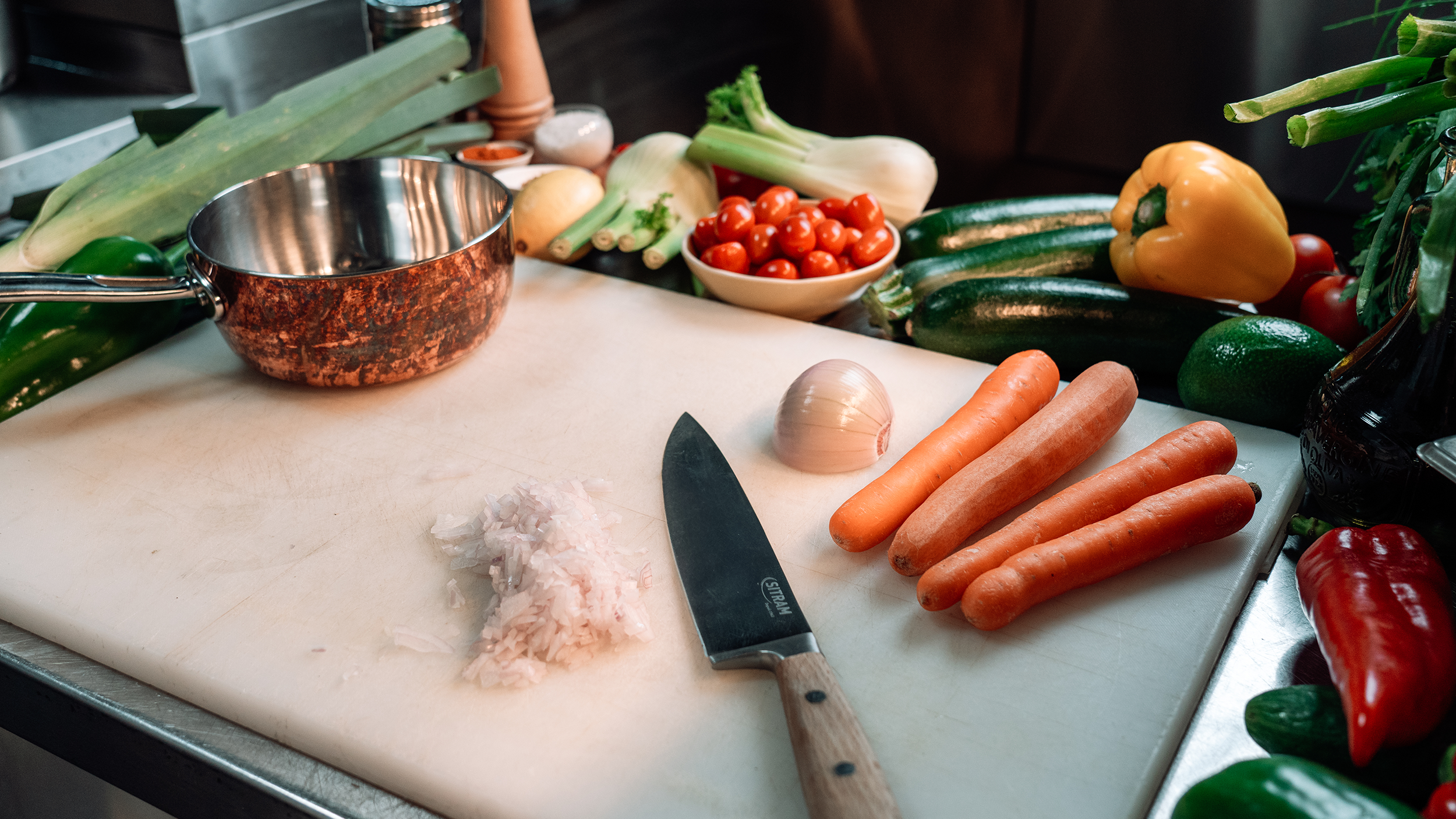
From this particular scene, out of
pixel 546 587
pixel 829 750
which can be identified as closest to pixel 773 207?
pixel 546 587

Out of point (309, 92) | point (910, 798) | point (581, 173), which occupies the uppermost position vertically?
point (309, 92)

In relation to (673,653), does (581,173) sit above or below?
above

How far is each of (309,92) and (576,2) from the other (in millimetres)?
1029

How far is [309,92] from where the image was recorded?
165cm

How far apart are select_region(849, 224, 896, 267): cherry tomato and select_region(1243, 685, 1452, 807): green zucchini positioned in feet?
2.75

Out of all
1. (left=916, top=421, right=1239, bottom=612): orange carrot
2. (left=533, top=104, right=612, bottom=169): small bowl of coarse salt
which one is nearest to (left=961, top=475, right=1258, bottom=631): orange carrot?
(left=916, top=421, right=1239, bottom=612): orange carrot

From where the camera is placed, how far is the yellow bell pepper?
1.24 metres

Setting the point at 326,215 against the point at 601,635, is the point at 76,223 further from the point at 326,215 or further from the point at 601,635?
the point at 601,635

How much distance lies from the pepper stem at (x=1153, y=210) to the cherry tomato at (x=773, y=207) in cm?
48

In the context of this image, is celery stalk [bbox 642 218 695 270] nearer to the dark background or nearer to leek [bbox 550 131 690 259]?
leek [bbox 550 131 690 259]

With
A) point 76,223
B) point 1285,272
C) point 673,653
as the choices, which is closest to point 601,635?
point 673,653

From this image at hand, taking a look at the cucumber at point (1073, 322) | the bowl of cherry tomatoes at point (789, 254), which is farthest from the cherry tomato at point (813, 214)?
the cucumber at point (1073, 322)

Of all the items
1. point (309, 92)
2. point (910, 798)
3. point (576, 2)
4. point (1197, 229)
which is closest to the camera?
point (910, 798)

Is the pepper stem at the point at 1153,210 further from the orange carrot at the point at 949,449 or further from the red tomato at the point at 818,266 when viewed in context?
the red tomato at the point at 818,266
